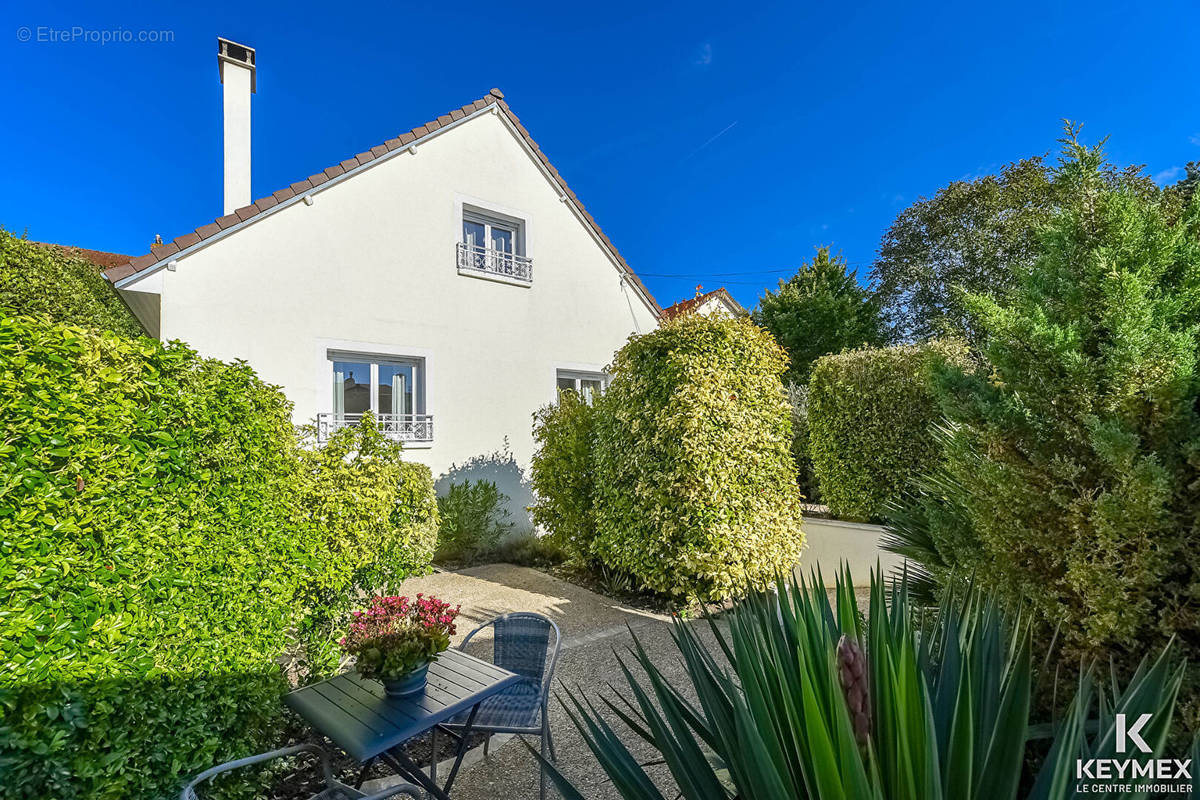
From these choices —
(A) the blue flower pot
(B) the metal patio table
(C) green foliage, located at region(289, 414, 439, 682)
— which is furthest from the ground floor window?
(A) the blue flower pot

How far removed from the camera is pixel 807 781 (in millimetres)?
1388

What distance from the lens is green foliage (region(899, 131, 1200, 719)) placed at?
6.80ft

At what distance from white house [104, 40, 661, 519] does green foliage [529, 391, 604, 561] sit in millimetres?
855

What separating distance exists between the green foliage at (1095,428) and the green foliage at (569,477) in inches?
216

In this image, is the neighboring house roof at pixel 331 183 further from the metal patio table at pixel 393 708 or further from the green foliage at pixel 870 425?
the metal patio table at pixel 393 708

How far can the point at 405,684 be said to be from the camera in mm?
2902

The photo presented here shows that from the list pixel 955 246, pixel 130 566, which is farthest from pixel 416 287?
pixel 955 246

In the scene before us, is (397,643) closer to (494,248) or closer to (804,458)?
(494,248)

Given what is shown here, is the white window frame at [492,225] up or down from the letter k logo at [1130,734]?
up

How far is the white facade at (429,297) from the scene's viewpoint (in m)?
7.58

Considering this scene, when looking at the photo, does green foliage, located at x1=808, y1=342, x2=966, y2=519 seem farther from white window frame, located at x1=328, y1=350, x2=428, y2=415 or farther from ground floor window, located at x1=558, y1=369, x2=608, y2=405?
white window frame, located at x1=328, y1=350, x2=428, y2=415

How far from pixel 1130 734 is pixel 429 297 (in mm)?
9572

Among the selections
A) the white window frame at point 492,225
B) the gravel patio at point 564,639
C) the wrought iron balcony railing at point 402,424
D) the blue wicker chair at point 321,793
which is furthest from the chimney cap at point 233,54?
the blue wicker chair at point 321,793

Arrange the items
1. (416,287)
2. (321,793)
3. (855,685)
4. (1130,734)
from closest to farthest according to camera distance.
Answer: (855,685), (1130,734), (321,793), (416,287)
